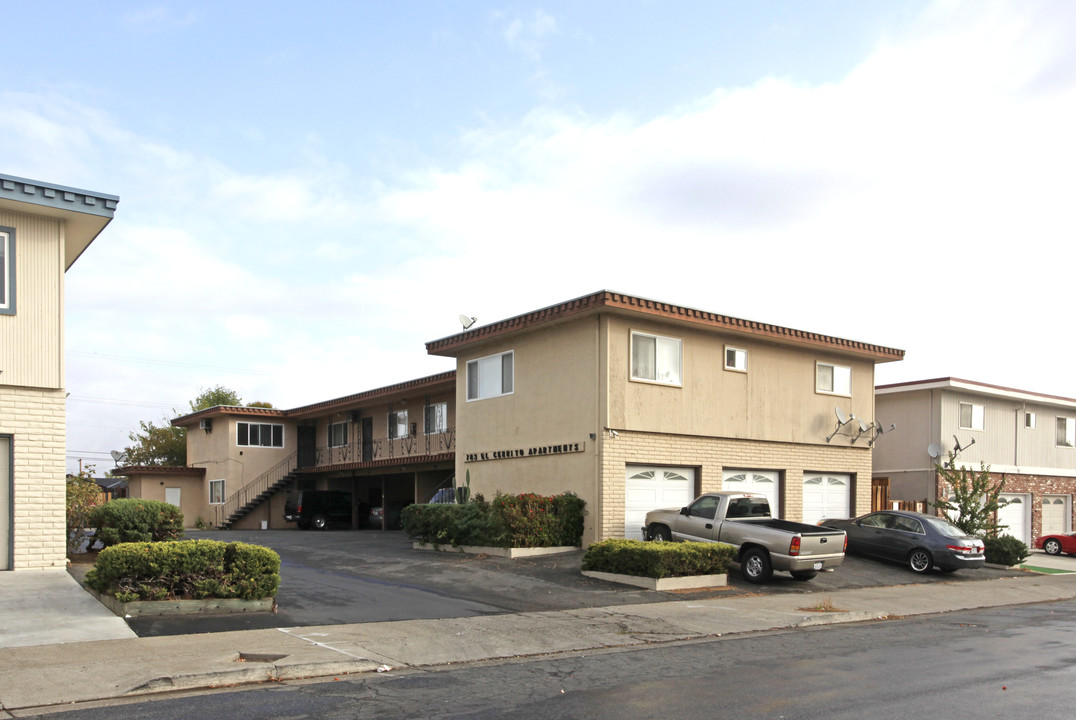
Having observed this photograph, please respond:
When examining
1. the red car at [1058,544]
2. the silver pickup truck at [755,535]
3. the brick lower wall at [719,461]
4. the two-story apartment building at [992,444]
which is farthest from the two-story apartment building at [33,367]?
the red car at [1058,544]

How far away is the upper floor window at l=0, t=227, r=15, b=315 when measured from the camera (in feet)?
50.4

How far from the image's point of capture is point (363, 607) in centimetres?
1380

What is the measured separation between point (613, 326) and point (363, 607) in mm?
10125

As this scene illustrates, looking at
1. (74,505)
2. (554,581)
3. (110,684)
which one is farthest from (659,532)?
(110,684)

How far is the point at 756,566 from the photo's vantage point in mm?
18547

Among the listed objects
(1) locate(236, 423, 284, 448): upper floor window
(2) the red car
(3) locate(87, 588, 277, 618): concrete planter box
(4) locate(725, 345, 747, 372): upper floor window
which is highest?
(4) locate(725, 345, 747, 372): upper floor window

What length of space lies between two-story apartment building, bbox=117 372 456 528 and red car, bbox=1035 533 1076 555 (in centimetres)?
2151

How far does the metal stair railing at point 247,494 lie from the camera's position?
41344mm

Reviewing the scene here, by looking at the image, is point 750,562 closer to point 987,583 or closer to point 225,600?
point 987,583

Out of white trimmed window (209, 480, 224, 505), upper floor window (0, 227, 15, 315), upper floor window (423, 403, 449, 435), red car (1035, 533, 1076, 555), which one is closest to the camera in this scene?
upper floor window (0, 227, 15, 315)

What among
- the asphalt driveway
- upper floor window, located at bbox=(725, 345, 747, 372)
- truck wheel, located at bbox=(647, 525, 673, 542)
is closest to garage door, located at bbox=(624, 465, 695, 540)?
truck wheel, located at bbox=(647, 525, 673, 542)

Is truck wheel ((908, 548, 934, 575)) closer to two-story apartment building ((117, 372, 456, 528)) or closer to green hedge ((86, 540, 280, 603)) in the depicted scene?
green hedge ((86, 540, 280, 603))

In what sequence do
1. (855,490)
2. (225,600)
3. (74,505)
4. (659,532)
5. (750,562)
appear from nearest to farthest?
(225,600) < (74,505) < (750,562) < (659,532) < (855,490)

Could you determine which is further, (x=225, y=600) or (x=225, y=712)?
(x=225, y=600)
